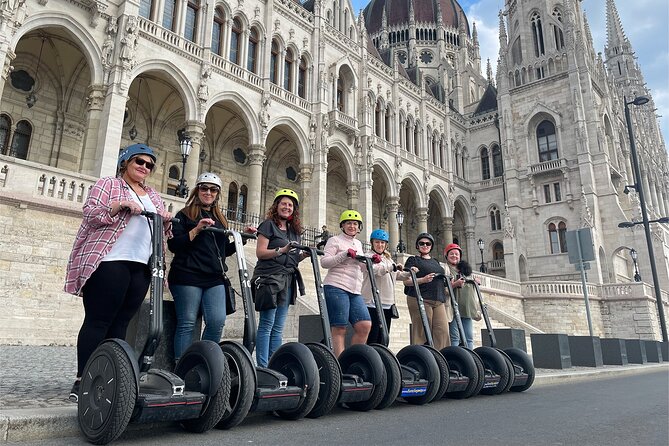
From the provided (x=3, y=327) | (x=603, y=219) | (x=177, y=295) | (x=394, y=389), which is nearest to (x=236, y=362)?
(x=177, y=295)

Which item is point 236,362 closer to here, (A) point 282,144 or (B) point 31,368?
(B) point 31,368

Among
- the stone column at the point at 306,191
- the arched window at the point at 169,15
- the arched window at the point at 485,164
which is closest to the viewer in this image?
the arched window at the point at 169,15

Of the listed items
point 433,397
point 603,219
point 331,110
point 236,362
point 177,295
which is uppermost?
point 331,110

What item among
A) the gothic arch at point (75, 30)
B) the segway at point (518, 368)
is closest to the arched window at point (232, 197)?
the gothic arch at point (75, 30)

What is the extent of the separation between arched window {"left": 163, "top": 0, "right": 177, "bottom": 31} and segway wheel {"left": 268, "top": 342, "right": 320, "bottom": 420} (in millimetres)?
17782

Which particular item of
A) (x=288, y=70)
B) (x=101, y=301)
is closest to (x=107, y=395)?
(x=101, y=301)

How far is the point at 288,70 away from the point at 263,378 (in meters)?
21.1

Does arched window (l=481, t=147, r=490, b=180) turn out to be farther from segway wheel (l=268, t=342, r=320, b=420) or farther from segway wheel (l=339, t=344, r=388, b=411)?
segway wheel (l=268, t=342, r=320, b=420)

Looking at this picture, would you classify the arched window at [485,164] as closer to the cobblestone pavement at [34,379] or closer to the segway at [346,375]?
the cobblestone pavement at [34,379]

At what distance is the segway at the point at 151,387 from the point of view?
250 cm

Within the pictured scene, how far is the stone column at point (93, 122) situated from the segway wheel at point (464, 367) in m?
13.1

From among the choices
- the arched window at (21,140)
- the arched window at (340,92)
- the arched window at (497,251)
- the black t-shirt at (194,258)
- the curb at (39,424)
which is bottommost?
the curb at (39,424)

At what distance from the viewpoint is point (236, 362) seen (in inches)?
122

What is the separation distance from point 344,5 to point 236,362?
2686cm
